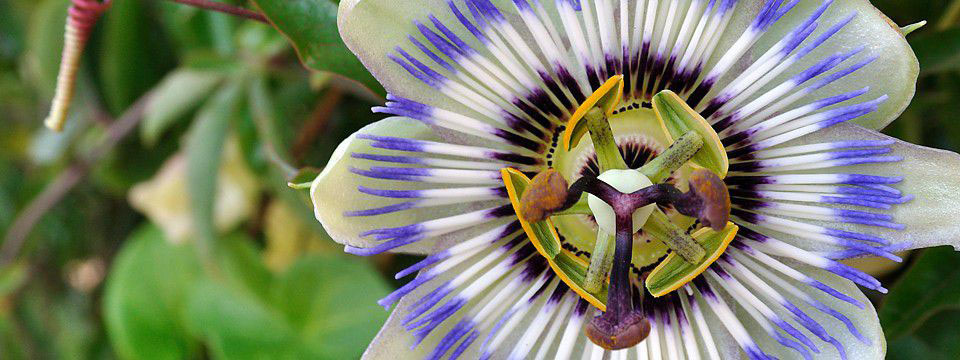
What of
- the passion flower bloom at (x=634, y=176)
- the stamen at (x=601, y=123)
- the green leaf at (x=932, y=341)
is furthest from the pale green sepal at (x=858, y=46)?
the green leaf at (x=932, y=341)

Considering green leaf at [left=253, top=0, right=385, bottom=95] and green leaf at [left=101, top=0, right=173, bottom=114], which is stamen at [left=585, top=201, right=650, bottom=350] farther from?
green leaf at [left=101, top=0, right=173, bottom=114]

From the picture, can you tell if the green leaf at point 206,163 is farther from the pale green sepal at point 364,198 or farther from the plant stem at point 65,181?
the pale green sepal at point 364,198

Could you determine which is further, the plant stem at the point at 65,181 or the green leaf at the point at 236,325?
the plant stem at the point at 65,181

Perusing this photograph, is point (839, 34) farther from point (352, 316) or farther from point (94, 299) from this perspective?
point (94, 299)

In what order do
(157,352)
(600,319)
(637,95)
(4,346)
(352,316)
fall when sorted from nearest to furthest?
(600,319) < (637,95) < (352,316) < (157,352) < (4,346)

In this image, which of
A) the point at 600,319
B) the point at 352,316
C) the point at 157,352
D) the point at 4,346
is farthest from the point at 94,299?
the point at 600,319

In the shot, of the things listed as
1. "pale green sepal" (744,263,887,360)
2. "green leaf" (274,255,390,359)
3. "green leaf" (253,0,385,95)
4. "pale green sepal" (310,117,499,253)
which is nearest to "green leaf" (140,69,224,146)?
"green leaf" (274,255,390,359)

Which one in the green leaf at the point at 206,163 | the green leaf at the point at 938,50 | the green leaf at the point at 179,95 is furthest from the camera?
the green leaf at the point at 179,95
